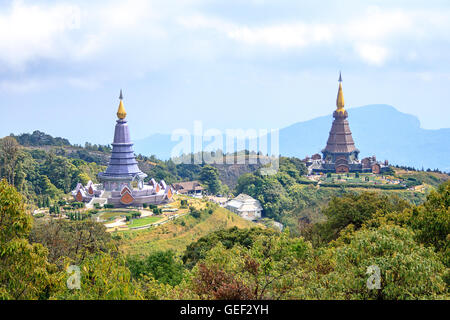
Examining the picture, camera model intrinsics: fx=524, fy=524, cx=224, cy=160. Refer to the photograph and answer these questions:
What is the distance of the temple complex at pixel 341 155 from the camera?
61.3 m

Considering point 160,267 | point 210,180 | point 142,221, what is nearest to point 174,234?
point 142,221

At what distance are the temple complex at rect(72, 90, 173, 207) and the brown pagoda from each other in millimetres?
24801

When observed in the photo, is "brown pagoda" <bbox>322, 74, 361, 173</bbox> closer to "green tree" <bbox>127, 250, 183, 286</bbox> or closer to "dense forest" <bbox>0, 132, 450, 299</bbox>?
"dense forest" <bbox>0, 132, 450, 299</bbox>

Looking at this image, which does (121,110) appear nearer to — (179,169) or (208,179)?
(208,179)

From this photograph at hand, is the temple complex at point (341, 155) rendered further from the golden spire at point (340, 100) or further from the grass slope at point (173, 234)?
the grass slope at point (173, 234)

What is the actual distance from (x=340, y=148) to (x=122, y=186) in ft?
98.7

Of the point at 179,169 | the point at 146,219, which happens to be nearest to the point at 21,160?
the point at 146,219

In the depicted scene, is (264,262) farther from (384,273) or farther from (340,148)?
(340,148)

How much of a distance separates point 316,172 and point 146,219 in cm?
3140

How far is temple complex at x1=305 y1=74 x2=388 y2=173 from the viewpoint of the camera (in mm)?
61312

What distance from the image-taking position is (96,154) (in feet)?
241

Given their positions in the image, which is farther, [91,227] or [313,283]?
[91,227]
